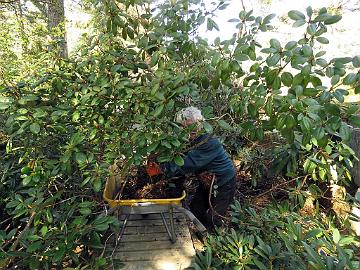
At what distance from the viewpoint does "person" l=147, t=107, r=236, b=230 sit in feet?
7.77

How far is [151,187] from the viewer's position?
251 cm

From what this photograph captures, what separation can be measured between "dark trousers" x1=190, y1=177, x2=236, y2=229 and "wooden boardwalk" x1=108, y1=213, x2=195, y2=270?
28 centimetres

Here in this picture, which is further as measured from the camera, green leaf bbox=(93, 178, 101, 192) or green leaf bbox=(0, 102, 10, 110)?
green leaf bbox=(93, 178, 101, 192)

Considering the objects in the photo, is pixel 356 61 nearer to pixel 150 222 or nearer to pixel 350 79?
pixel 350 79

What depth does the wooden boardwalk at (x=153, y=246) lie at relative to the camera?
237cm

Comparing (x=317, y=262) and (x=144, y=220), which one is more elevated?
(x=317, y=262)

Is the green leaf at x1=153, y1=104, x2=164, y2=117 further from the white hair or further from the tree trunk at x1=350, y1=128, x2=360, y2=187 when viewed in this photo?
the tree trunk at x1=350, y1=128, x2=360, y2=187

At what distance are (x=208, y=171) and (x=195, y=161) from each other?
1.10ft

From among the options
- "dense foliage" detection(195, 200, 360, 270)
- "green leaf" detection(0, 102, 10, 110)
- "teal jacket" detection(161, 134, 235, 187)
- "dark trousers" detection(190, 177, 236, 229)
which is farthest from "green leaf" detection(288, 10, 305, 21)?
"dark trousers" detection(190, 177, 236, 229)

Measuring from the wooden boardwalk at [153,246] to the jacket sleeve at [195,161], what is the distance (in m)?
0.67

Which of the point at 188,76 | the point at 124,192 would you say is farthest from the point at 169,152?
the point at 124,192

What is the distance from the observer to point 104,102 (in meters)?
1.63

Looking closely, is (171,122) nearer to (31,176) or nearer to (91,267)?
(31,176)

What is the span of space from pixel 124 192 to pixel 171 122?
1.29 meters
